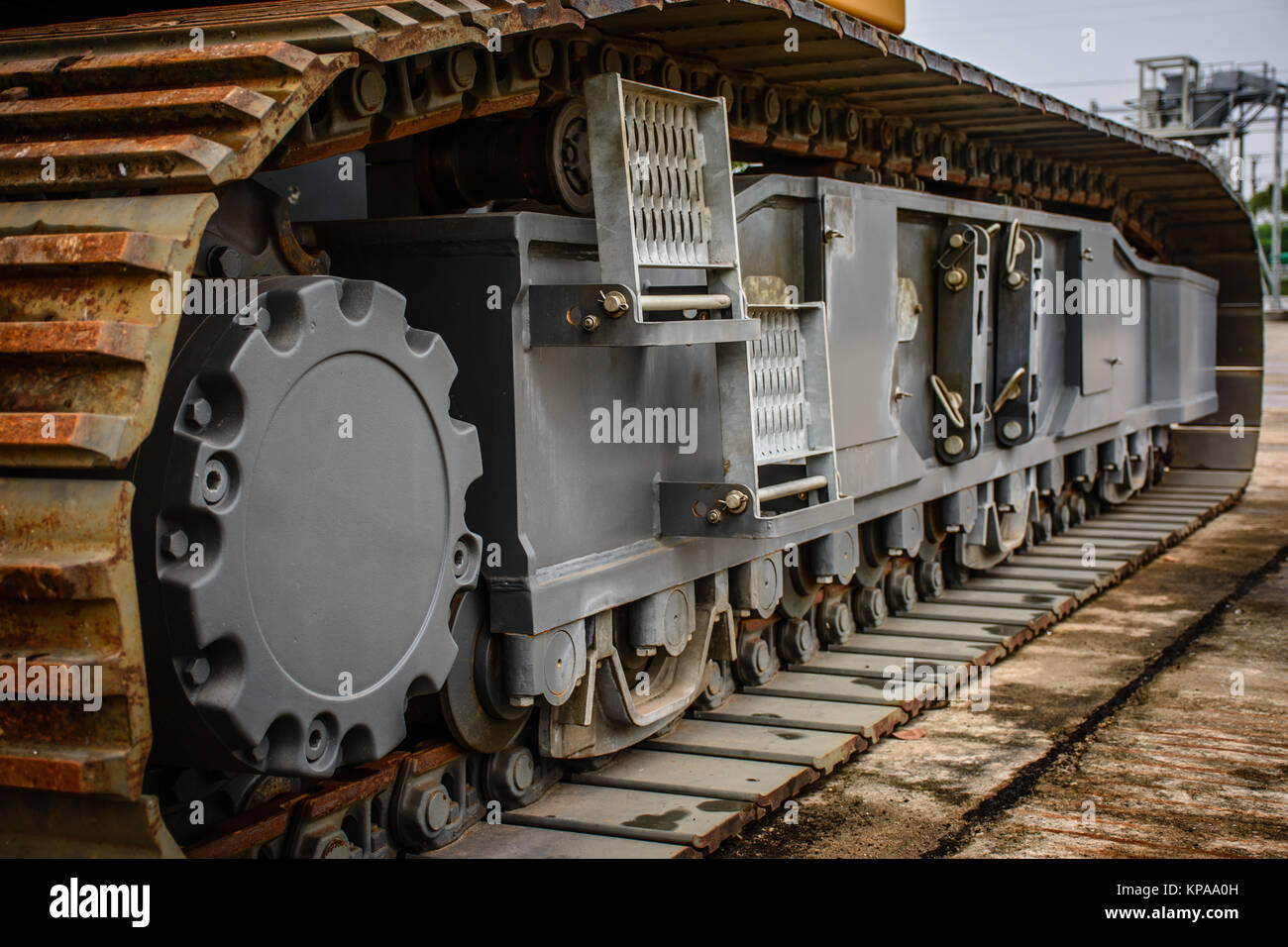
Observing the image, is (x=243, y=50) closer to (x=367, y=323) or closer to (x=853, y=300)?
(x=367, y=323)

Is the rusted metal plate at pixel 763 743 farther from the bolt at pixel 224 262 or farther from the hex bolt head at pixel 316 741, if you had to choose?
the bolt at pixel 224 262

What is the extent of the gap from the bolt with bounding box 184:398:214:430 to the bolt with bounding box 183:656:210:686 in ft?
1.53

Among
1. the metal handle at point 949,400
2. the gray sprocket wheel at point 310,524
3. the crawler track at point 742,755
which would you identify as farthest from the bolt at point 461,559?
the metal handle at point 949,400

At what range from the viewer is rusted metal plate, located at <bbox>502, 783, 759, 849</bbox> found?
4.27 meters

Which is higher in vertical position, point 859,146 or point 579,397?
point 859,146

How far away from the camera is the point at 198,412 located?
3092 millimetres

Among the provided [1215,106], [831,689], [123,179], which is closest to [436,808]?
[123,179]

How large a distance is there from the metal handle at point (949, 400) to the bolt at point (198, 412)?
4718mm

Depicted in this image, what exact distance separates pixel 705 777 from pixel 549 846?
2.59 feet

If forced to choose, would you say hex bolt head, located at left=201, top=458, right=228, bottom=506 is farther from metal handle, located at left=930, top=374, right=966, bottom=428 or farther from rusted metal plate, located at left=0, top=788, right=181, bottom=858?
metal handle, located at left=930, top=374, right=966, bottom=428

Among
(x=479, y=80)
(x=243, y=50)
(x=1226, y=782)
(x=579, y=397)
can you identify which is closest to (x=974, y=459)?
(x=1226, y=782)

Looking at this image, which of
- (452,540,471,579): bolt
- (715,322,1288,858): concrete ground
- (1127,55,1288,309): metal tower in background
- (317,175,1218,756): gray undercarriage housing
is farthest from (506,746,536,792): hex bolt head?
(1127,55,1288,309): metal tower in background

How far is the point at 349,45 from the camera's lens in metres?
3.16

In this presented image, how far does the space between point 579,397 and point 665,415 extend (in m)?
0.55
